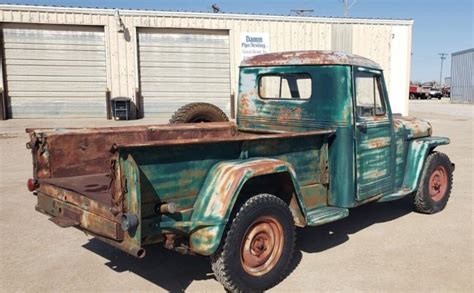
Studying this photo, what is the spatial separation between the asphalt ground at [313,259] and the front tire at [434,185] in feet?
0.49

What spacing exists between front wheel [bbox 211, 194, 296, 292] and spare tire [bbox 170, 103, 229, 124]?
10.2ft

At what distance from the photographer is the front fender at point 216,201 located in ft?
11.2

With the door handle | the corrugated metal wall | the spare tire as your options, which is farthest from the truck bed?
the corrugated metal wall

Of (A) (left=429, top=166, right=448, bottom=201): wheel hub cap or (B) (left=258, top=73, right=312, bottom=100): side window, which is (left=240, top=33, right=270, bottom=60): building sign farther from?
(B) (left=258, top=73, right=312, bottom=100): side window

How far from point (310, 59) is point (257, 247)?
2.03 metres

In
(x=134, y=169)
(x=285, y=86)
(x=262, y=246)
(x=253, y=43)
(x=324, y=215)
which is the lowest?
(x=262, y=246)

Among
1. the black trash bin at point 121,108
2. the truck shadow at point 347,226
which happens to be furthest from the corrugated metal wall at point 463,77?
the truck shadow at point 347,226

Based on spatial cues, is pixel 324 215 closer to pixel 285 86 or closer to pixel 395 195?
pixel 395 195

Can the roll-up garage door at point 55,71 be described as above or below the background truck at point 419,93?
above

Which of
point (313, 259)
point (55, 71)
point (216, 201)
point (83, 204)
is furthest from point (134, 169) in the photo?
point (55, 71)

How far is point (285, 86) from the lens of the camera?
516 cm

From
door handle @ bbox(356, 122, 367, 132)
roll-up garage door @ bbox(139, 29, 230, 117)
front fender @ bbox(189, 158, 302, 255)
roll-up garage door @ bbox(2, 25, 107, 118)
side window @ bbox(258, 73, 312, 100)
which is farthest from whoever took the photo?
roll-up garage door @ bbox(139, 29, 230, 117)

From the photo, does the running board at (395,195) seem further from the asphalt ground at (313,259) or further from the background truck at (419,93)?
the background truck at (419,93)

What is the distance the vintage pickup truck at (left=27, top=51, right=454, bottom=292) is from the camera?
10.8 feet
